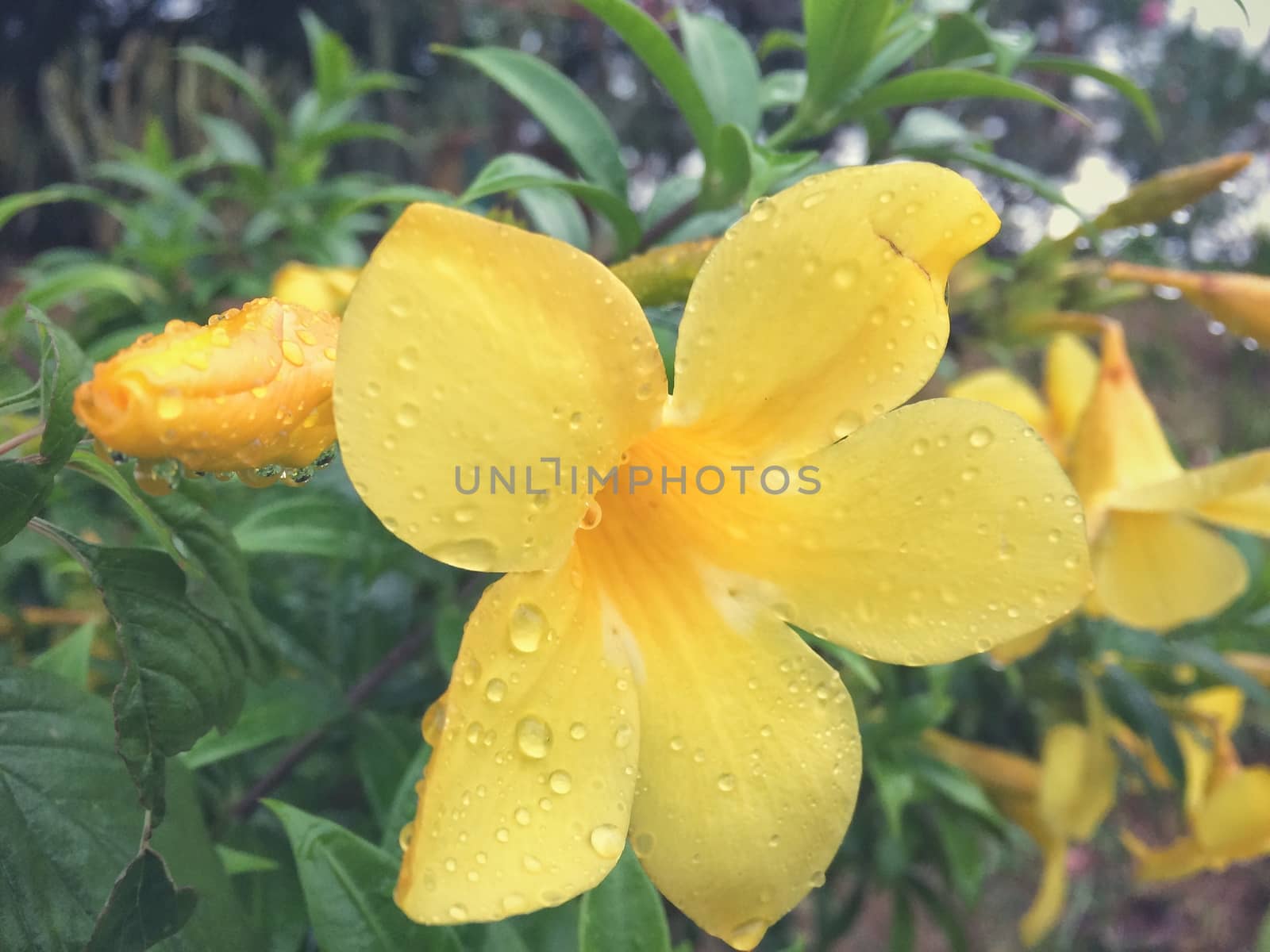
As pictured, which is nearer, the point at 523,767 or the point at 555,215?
the point at 523,767

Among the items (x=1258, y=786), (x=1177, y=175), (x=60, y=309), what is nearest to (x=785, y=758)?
(x=1177, y=175)

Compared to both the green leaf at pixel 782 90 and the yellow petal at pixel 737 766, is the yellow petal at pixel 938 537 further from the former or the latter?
the green leaf at pixel 782 90

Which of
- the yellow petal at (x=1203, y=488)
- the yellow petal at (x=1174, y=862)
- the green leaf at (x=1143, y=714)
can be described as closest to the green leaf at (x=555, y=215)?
the yellow petal at (x=1203, y=488)

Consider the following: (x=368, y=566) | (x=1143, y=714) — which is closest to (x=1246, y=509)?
(x=1143, y=714)

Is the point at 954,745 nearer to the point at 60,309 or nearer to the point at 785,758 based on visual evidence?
the point at 785,758

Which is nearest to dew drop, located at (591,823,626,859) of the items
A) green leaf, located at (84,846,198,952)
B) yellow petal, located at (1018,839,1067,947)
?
green leaf, located at (84,846,198,952)

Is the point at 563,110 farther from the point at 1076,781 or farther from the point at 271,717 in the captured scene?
the point at 1076,781

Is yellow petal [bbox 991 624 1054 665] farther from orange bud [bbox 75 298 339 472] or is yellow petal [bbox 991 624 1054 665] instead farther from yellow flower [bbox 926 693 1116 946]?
orange bud [bbox 75 298 339 472]
